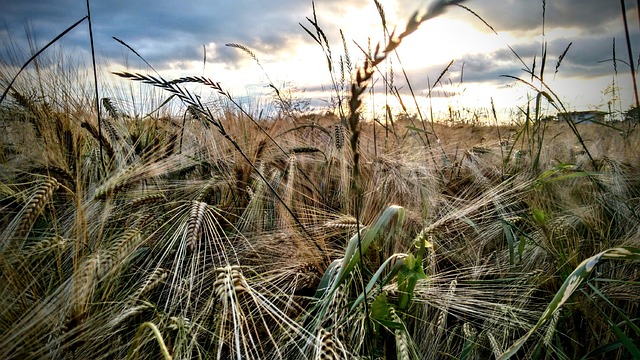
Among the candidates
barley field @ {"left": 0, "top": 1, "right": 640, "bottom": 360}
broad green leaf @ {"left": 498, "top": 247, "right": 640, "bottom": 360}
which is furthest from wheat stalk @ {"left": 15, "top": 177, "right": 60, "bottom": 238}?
broad green leaf @ {"left": 498, "top": 247, "right": 640, "bottom": 360}

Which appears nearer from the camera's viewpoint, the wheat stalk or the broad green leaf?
the broad green leaf

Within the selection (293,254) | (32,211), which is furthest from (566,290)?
(32,211)

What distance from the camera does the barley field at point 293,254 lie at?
2.89 ft

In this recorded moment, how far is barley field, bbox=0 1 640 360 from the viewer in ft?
2.89

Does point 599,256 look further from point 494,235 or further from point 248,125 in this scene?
point 248,125

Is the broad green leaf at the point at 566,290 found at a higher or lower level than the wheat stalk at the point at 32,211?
lower

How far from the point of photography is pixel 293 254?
4.07 ft

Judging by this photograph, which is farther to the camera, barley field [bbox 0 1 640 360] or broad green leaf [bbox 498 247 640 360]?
barley field [bbox 0 1 640 360]

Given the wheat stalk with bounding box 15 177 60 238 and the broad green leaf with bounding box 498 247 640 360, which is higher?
the wheat stalk with bounding box 15 177 60 238

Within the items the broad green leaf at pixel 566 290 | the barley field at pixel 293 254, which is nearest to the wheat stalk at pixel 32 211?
the barley field at pixel 293 254

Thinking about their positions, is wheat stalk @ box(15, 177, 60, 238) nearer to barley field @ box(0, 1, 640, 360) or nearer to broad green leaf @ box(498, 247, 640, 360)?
barley field @ box(0, 1, 640, 360)

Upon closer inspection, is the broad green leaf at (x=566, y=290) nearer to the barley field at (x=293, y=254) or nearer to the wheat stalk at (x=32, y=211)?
the barley field at (x=293, y=254)

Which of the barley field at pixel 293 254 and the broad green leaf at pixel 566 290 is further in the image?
the barley field at pixel 293 254

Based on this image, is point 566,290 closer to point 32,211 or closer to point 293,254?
point 293,254
